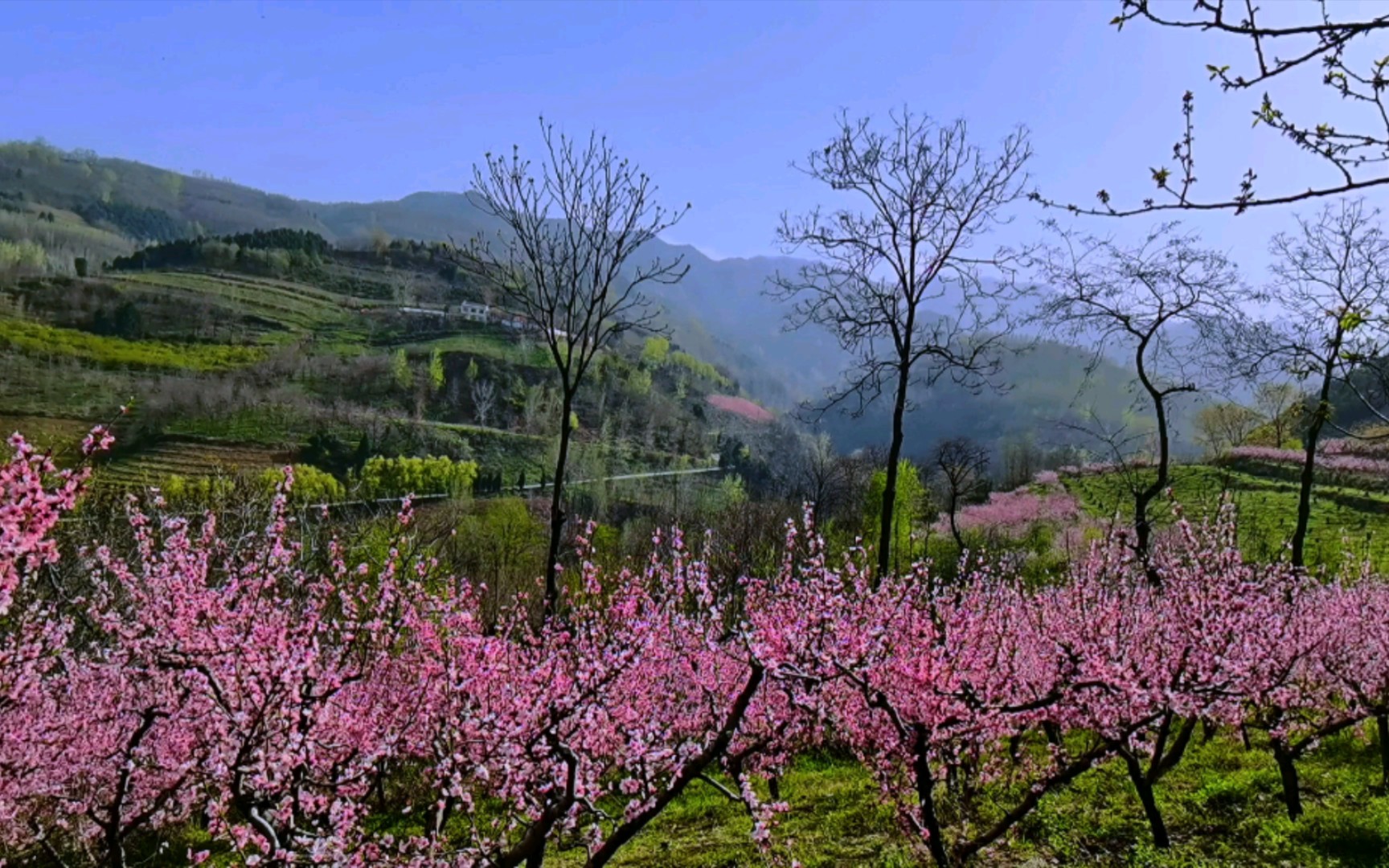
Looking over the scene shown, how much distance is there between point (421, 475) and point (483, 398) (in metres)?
40.1

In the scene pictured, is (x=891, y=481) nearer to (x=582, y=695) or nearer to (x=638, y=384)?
(x=582, y=695)

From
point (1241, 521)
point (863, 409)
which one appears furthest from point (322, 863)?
point (1241, 521)

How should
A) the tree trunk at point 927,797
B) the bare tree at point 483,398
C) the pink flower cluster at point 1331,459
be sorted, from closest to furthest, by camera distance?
the tree trunk at point 927,797
the pink flower cluster at point 1331,459
the bare tree at point 483,398

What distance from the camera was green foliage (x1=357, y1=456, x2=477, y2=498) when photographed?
262 feet

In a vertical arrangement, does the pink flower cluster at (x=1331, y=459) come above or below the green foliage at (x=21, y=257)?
below

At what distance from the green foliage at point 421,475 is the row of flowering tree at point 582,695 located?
233ft

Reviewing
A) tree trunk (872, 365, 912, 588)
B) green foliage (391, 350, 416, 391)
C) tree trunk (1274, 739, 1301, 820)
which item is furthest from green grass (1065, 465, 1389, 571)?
Result: green foliage (391, 350, 416, 391)

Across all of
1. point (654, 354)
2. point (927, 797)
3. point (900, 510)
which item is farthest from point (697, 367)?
point (927, 797)

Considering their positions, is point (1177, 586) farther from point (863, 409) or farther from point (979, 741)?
point (863, 409)

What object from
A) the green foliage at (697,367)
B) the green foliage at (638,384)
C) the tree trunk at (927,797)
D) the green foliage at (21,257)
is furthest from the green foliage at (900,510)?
the green foliage at (21,257)

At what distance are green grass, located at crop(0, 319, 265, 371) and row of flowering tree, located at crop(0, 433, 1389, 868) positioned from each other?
393 feet

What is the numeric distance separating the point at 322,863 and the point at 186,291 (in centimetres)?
15408

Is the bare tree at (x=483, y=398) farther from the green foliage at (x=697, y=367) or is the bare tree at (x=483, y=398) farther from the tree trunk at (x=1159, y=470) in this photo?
the tree trunk at (x=1159, y=470)

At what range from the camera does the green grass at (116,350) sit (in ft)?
353
